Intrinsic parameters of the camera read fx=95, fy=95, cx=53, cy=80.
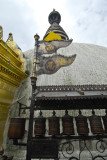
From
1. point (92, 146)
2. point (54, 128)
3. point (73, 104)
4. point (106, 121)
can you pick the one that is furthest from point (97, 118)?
point (92, 146)

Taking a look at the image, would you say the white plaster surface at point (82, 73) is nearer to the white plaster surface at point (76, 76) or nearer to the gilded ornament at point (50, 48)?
the white plaster surface at point (76, 76)

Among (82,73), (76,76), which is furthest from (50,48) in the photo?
(82,73)

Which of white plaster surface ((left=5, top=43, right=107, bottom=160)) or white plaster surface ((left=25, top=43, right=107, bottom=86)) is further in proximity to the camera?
white plaster surface ((left=25, top=43, right=107, bottom=86))

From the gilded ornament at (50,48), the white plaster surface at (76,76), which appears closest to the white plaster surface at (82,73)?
the white plaster surface at (76,76)

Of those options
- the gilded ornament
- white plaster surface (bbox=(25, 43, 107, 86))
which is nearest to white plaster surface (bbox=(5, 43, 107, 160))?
white plaster surface (bbox=(25, 43, 107, 86))

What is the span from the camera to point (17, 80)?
12.7 feet

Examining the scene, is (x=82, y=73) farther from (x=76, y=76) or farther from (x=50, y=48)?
(x=50, y=48)

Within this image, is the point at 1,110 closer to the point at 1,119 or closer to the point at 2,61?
the point at 1,119

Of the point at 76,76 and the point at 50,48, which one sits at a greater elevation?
the point at 50,48

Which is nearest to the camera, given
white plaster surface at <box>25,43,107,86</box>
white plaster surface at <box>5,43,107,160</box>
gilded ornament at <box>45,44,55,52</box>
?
gilded ornament at <box>45,44,55,52</box>

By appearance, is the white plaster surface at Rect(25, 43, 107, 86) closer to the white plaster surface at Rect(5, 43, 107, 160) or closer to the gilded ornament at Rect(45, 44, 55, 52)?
the white plaster surface at Rect(5, 43, 107, 160)

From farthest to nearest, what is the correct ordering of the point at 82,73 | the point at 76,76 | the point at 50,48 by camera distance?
the point at 82,73 → the point at 76,76 → the point at 50,48

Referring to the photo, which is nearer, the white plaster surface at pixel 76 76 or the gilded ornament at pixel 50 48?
the gilded ornament at pixel 50 48

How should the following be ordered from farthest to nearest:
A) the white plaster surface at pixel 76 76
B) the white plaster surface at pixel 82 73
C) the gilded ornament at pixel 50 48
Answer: the white plaster surface at pixel 82 73 < the white plaster surface at pixel 76 76 < the gilded ornament at pixel 50 48
